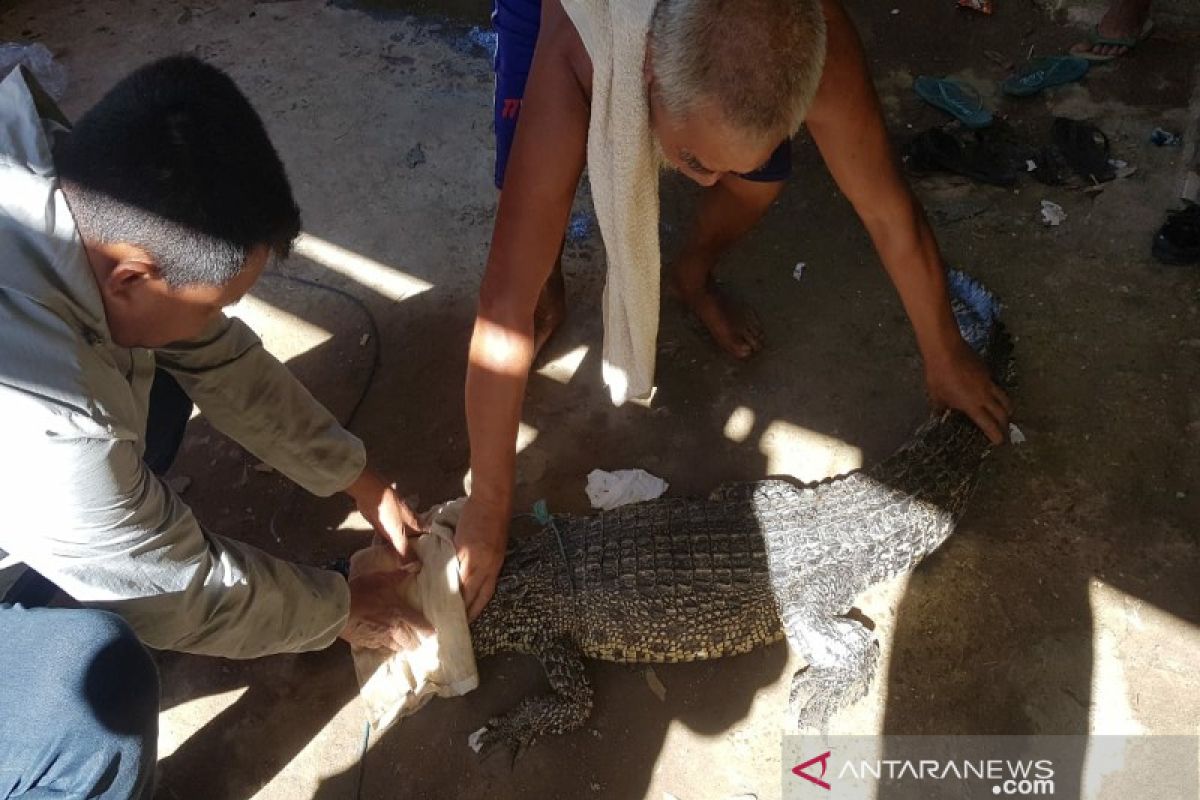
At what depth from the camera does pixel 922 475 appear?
8.93ft

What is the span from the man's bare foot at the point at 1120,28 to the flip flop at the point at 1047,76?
0.32 ft

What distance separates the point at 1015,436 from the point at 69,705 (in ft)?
9.63

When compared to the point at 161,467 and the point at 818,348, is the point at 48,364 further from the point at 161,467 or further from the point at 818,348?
the point at 818,348

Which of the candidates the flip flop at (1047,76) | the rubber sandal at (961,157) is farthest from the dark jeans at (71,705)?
the flip flop at (1047,76)

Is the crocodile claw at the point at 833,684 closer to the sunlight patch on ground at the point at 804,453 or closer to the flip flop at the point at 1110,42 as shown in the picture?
the sunlight patch on ground at the point at 804,453

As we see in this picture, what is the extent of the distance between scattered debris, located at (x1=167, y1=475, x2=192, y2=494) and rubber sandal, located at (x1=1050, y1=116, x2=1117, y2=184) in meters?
3.94

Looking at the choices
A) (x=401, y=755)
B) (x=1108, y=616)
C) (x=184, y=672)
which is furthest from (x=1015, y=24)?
(x=184, y=672)

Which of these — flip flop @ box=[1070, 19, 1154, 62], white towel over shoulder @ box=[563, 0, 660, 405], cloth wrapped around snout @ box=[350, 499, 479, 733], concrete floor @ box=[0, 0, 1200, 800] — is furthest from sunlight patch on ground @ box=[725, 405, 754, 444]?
flip flop @ box=[1070, 19, 1154, 62]

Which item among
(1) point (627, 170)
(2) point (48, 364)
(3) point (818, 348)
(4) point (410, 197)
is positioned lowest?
(3) point (818, 348)

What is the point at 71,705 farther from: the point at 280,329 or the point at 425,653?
the point at 280,329

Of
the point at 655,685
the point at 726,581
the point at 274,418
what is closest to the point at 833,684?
the point at 726,581

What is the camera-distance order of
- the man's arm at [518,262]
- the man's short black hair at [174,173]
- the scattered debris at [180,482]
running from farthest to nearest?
the scattered debris at [180,482]
the man's arm at [518,262]
the man's short black hair at [174,173]

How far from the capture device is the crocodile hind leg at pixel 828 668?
2525 millimetres

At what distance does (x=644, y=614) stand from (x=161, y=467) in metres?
1.62
